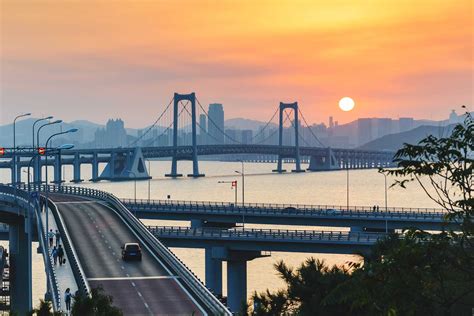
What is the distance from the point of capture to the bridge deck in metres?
39.5

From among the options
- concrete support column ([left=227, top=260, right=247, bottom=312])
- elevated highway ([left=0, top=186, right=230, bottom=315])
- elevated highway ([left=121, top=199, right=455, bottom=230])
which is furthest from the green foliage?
elevated highway ([left=121, top=199, right=455, bottom=230])

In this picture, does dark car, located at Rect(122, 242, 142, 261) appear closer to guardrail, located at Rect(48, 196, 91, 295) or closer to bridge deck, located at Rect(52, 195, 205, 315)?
bridge deck, located at Rect(52, 195, 205, 315)

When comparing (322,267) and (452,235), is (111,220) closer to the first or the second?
(322,267)

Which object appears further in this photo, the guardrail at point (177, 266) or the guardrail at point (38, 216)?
the guardrail at point (38, 216)

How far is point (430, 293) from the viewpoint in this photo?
17.9 metres

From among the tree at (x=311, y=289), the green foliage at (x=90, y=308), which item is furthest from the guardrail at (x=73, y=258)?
the green foliage at (x=90, y=308)

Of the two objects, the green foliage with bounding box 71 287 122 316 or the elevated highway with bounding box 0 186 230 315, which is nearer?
the green foliage with bounding box 71 287 122 316

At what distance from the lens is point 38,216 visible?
64.9 metres

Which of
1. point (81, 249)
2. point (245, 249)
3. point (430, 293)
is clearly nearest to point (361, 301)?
point (430, 293)

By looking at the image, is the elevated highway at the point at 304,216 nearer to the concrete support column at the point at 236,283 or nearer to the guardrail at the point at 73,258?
the concrete support column at the point at 236,283

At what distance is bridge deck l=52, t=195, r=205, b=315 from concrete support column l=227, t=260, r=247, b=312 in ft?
27.0

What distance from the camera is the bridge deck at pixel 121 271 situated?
129 feet

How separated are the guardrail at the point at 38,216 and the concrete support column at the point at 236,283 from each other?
1364 centimetres

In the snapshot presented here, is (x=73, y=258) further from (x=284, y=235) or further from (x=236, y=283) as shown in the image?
(x=284, y=235)
